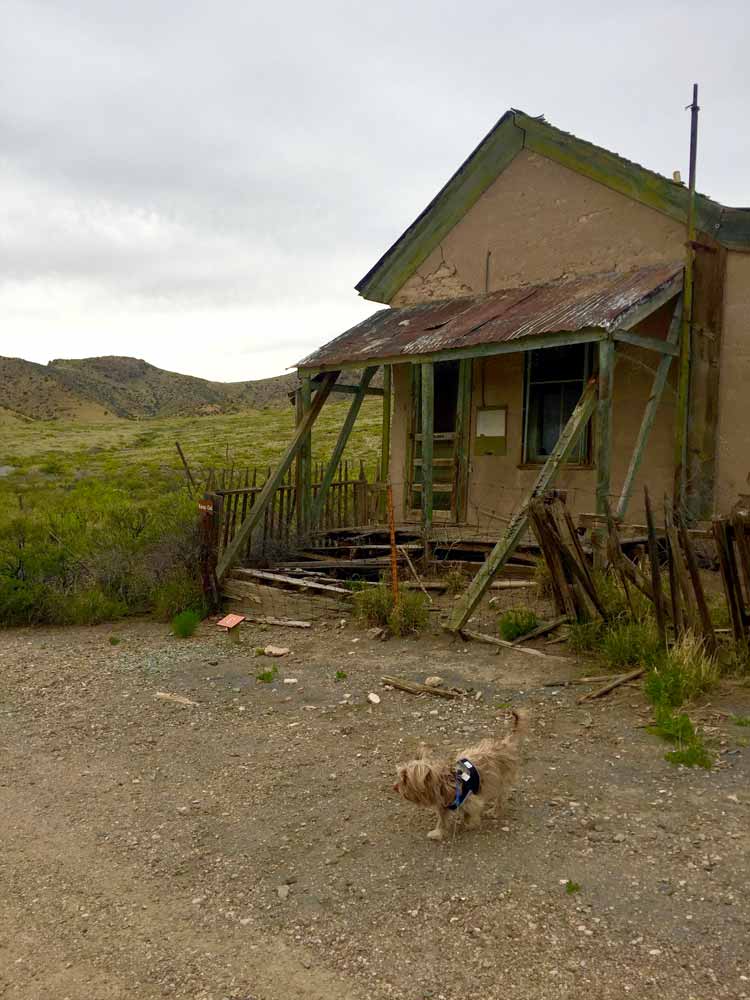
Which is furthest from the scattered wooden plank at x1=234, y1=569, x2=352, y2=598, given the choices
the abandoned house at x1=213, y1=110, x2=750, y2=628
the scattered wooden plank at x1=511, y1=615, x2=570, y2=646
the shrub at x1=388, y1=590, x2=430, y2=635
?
the scattered wooden plank at x1=511, y1=615, x2=570, y2=646

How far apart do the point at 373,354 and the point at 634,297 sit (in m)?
3.43

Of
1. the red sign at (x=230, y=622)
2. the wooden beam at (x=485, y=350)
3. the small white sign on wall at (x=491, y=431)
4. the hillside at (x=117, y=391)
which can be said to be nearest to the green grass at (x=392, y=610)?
the red sign at (x=230, y=622)

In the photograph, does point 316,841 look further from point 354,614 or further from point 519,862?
point 354,614

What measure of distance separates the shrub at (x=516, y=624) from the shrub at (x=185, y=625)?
3340 mm

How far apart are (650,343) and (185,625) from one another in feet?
19.3

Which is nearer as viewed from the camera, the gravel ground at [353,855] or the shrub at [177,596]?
the gravel ground at [353,855]

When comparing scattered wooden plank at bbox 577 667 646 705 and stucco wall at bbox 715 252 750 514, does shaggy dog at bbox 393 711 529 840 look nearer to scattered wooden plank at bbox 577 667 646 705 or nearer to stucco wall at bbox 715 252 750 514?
scattered wooden plank at bbox 577 667 646 705

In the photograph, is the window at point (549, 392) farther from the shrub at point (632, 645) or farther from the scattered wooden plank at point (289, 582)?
the shrub at point (632, 645)

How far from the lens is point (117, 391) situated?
318ft

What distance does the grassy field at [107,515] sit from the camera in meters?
9.77

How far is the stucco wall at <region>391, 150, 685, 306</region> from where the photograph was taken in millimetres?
10133

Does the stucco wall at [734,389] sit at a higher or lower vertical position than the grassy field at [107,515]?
higher

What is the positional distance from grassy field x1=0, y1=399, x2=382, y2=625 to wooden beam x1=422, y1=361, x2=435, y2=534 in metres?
2.91

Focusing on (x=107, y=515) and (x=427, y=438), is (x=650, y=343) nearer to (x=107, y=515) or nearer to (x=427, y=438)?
(x=427, y=438)
